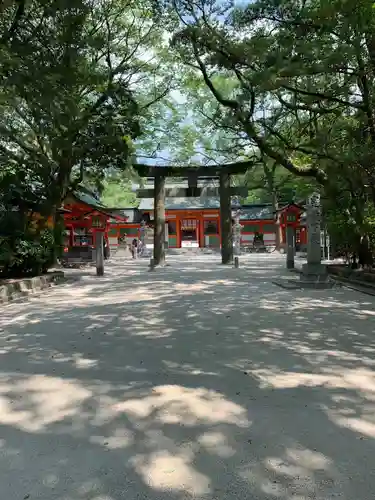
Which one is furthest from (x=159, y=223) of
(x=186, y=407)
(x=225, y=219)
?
(x=186, y=407)

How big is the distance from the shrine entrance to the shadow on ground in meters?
34.2

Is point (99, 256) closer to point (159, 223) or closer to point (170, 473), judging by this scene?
point (159, 223)

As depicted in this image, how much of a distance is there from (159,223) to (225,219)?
10.7ft

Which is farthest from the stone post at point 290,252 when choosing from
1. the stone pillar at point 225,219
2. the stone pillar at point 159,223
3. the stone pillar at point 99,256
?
the stone pillar at point 99,256

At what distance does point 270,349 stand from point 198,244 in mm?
35962

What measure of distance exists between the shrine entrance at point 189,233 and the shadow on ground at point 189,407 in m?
34.2

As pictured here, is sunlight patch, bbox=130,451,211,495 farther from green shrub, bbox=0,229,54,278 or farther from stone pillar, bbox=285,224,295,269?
stone pillar, bbox=285,224,295,269

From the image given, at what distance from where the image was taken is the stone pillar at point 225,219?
2173cm

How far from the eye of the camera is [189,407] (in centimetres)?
373

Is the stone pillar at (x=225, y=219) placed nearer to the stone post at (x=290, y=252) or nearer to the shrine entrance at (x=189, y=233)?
the stone post at (x=290, y=252)

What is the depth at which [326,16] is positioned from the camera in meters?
7.85

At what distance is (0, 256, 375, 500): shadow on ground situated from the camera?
2.61m

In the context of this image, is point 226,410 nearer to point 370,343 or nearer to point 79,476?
point 79,476

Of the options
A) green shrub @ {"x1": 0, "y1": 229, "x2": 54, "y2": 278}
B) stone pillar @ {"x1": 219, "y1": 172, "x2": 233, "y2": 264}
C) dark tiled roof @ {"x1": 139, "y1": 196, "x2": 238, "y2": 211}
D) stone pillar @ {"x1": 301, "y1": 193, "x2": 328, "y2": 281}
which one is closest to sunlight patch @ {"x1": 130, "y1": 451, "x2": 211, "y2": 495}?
stone pillar @ {"x1": 301, "y1": 193, "x2": 328, "y2": 281}
